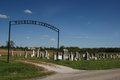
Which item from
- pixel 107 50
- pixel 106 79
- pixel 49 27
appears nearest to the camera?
pixel 106 79

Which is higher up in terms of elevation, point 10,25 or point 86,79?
point 10,25

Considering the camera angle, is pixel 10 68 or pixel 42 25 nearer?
pixel 10 68

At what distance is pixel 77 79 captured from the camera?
8.68 meters

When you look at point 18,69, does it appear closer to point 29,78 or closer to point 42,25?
point 29,78

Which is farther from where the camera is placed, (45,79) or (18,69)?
(18,69)

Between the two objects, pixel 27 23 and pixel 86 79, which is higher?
pixel 27 23

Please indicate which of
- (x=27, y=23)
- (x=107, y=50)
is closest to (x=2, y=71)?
(x=27, y=23)

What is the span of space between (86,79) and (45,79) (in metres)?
3.18

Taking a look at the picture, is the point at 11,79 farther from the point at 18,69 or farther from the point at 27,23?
the point at 27,23

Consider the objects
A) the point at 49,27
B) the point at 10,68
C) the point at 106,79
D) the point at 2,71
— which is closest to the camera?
the point at 106,79

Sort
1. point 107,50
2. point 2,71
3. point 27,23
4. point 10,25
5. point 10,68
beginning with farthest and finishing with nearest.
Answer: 1. point 107,50
2. point 27,23
3. point 10,25
4. point 10,68
5. point 2,71

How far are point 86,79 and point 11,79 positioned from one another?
5.97 m

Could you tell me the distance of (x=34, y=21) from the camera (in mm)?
19562

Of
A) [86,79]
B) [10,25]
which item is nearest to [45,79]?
[86,79]
